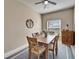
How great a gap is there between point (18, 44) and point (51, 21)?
4.82 m

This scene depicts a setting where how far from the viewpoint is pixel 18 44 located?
14.4 ft

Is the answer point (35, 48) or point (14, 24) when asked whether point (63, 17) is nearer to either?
point (14, 24)

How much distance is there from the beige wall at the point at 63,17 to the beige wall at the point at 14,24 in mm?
3504

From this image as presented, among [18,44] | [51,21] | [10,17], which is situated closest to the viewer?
[10,17]

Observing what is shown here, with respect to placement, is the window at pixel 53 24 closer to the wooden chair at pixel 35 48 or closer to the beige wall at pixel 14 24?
the beige wall at pixel 14 24

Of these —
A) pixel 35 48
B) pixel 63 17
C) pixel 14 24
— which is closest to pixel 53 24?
pixel 63 17

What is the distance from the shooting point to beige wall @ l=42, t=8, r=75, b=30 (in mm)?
7611

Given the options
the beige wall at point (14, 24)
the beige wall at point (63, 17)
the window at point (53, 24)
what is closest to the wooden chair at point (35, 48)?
the beige wall at point (14, 24)

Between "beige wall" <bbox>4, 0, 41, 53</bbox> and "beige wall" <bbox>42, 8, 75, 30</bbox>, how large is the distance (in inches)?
138

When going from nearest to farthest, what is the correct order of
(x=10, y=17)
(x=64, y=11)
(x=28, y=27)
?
(x=10, y=17)
(x=28, y=27)
(x=64, y=11)

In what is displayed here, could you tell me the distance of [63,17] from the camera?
26.0 ft

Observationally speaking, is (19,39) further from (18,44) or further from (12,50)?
(12,50)

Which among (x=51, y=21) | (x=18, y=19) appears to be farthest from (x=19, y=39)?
(x=51, y=21)
